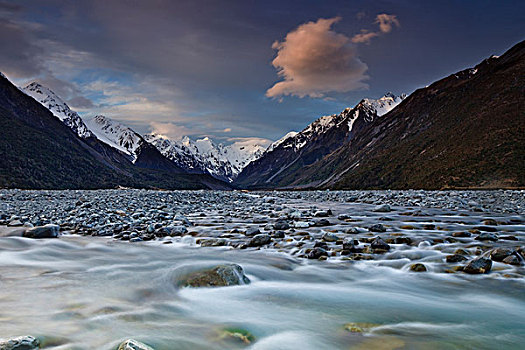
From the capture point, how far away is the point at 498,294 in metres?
5.88

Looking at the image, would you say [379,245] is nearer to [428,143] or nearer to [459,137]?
[459,137]

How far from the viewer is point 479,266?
6.98m

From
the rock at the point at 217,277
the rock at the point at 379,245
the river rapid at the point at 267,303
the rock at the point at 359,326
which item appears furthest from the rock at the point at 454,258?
the rock at the point at 217,277

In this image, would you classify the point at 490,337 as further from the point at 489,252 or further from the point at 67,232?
the point at 67,232

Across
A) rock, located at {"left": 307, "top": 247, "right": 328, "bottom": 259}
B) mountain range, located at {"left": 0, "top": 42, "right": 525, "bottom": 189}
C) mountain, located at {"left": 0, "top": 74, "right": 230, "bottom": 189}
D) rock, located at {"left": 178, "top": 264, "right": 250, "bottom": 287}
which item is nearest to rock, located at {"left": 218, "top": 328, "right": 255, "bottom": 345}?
rock, located at {"left": 178, "top": 264, "right": 250, "bottom": 287}

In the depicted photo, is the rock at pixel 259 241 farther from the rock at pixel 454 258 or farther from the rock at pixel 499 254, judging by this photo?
the rock at pixel 499 254

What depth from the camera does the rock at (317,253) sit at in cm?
865

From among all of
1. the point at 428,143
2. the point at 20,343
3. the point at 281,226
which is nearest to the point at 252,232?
the point at 281,226

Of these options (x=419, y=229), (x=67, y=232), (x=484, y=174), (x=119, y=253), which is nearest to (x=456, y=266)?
(x=419, y=229)

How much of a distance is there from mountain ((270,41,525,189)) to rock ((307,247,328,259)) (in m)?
68.6

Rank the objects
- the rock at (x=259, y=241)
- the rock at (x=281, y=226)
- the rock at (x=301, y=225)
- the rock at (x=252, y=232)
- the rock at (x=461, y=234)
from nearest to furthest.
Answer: the rock at (x=259, y=241) → the rock at (x=461, y=234) → the rock at (x=252, y=232) → the rock at (x=281, y=226) → the rock at (x=301, y=225)

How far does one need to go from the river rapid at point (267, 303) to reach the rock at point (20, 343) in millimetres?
261

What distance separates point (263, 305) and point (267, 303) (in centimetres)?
12

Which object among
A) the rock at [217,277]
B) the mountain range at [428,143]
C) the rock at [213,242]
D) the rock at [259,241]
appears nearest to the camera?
the rock at [217,277]
